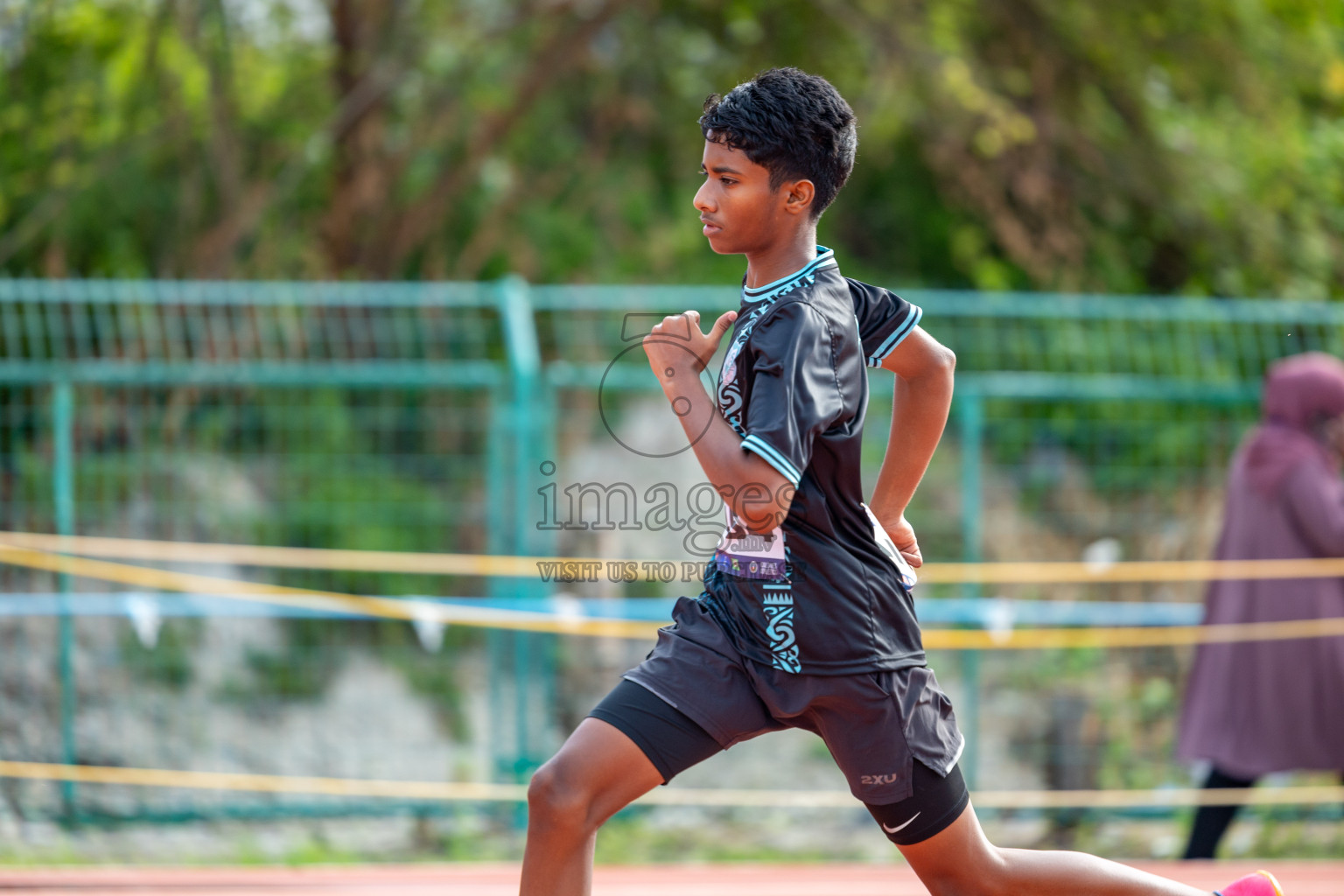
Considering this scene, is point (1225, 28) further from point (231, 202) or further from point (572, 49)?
point (231, 202)

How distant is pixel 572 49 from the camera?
27.6 feet

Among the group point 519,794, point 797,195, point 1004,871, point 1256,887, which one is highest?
point 797,195

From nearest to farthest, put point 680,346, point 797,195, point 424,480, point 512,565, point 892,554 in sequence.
Result: point 680,346, point 797,195, point 892,554, point 512,565, point 424,480

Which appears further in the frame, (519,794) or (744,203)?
(519,794)

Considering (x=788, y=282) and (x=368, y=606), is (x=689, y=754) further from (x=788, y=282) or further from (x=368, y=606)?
(x=368, y=606)

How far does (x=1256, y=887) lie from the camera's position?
2793 millimetres

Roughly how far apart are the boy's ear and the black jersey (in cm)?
11

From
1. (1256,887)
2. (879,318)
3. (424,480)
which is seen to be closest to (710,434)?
(879,318)

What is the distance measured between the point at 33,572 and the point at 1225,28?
768 cm

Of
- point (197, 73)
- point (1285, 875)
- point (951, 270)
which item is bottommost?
point (1285, 875)

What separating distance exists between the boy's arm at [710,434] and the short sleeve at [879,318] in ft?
1.15

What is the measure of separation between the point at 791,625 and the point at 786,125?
886 mm

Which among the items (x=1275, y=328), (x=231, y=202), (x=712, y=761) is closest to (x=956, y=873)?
(x=712, y=761)

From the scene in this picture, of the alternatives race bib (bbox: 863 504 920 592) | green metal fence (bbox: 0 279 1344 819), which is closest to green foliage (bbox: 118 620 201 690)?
green metal fence (bbox: 0 279 1344 819)
